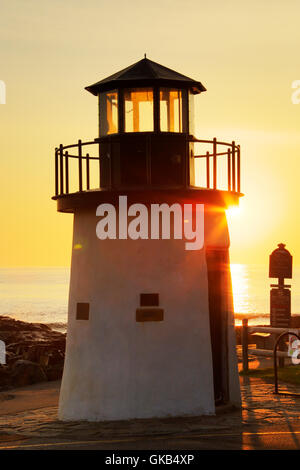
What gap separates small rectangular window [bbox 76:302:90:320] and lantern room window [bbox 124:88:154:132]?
3.39m

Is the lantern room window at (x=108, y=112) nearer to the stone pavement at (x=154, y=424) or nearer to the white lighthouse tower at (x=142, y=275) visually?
the white lighthouse tower at (x=142, y=275)

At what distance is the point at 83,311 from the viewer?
15.7 metres

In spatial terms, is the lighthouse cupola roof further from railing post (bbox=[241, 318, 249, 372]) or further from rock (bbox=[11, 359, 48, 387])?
rock (bbox=[11, 359, 48, 387])

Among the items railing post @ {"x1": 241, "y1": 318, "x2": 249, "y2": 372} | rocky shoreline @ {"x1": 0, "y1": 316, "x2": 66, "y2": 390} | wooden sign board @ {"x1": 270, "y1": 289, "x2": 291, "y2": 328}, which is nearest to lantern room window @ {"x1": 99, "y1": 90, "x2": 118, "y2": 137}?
railing post @ {"x1": 241, "y1": 318, "x2": 249, "y2": 372}

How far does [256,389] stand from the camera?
18.1 m

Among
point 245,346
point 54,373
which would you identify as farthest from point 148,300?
point 54,373

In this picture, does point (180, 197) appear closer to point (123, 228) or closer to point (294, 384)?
point (123, 228)

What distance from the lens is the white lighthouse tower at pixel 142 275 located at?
1512 centimetres

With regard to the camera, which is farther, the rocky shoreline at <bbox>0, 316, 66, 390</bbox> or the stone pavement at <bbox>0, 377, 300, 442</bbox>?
the rocky shoreline at <bbox>0, 316, 66, 390</bbox>

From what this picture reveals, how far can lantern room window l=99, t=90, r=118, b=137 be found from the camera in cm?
1559

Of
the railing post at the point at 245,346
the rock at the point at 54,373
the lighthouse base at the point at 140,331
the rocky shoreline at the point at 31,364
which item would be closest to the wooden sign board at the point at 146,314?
the lighthouse base at the point at 140,331

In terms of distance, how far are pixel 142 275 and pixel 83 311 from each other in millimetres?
1401

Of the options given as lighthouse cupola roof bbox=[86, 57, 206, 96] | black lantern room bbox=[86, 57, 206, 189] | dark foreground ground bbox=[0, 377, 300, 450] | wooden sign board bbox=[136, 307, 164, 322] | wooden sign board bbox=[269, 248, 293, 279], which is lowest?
dark foreground ground bbox=[0, 377, 300, 450]

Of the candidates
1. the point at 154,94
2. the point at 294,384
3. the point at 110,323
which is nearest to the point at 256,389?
the point at 294,384
